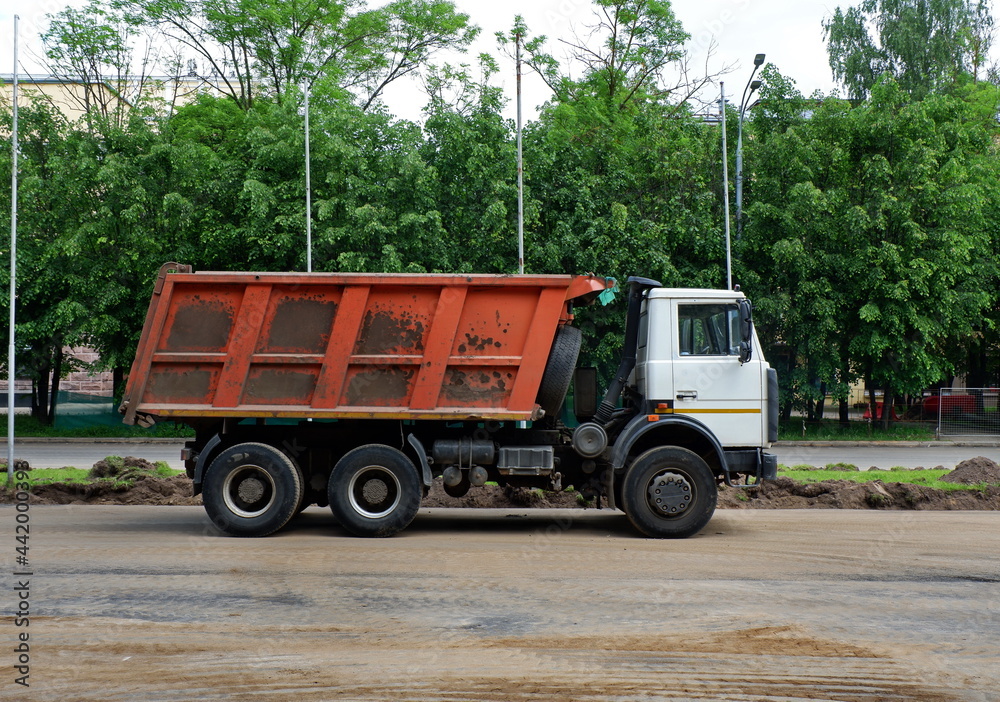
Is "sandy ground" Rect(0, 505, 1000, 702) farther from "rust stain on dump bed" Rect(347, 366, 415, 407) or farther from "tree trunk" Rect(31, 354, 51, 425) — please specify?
"tree trunk" Rect(31, 354, 51, 425)

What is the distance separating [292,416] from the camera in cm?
990

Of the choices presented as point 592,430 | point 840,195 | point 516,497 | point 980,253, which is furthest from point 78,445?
point 980,253

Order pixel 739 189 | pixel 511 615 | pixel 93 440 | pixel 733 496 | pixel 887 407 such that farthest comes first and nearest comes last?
pixel 887 407 < pixel 739 189 < pixel 93 440 < pixel 733 496 < pixel 511 615

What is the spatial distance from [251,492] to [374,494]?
1377 mm

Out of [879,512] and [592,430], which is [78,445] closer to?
[592,430]

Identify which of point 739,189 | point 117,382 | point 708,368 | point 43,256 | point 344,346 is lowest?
point 117,382

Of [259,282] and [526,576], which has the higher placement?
[259,282]

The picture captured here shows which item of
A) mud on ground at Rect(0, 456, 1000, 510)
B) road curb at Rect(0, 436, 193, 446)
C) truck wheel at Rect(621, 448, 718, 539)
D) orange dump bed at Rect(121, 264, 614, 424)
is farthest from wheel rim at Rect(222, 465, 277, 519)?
road curb at Rect(0, 436, 193, 446)

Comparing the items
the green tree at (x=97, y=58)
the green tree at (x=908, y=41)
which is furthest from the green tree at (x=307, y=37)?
the green tree at (x=908, y=41)

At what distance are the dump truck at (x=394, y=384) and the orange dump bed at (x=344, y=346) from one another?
0.05ft

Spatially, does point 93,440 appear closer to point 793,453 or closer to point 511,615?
point 793,453

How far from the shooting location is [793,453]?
22422mm

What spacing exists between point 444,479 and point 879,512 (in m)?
6.09

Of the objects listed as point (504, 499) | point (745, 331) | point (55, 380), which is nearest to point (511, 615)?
point (745, 331)
